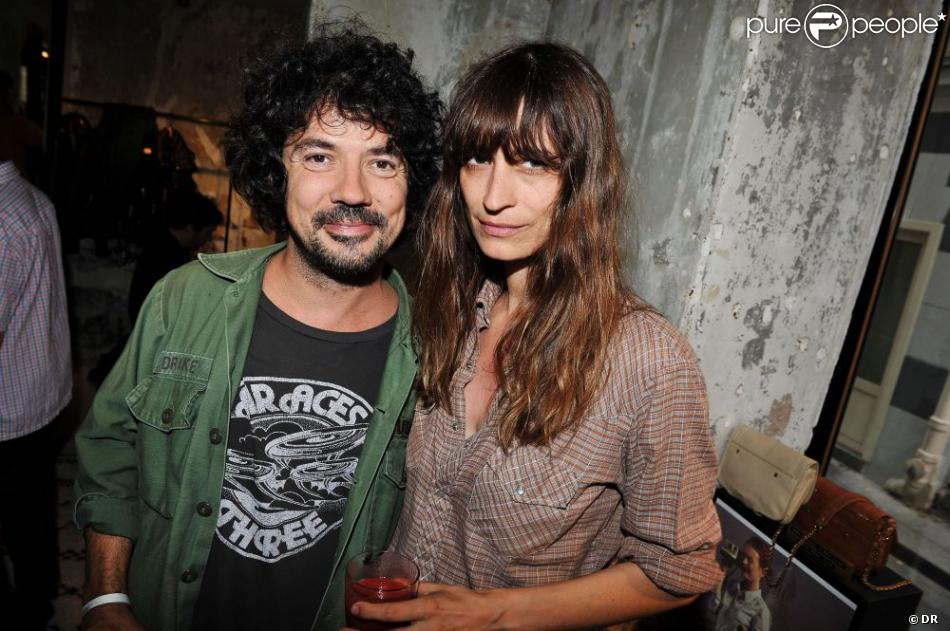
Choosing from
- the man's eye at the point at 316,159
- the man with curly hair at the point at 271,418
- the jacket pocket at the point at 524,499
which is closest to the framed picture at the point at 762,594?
the jacket pocket at the point at 524,499

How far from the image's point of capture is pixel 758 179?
5.86 ft

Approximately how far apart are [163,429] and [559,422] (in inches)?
44.4

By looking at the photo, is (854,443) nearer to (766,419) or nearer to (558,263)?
(766,419)

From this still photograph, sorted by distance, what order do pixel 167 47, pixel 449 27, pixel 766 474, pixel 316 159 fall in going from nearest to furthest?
1. pixel 316 159
2. pixel 766 474
3. pixel 449 27
4. pixel 167 47

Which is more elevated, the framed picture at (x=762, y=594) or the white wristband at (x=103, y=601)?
the framed picture at (x=762, y=594)

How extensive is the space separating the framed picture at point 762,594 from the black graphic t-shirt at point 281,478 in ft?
4.27

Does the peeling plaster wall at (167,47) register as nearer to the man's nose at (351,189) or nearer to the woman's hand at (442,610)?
the man's nose at (351,189)

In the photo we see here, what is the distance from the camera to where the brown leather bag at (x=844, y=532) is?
1.61 metres

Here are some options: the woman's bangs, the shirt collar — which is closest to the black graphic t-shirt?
the woman's bangs

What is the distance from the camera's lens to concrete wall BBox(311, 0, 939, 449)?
174 cm

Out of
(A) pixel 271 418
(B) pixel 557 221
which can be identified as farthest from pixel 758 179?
(A) pixel 271 418

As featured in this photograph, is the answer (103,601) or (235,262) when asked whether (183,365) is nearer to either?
(235,262)

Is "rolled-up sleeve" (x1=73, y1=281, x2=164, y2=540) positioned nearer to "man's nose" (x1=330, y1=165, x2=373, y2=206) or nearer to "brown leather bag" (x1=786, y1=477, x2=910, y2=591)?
"man's nose" (x1=330, y1=165, x2=373, y2=206)

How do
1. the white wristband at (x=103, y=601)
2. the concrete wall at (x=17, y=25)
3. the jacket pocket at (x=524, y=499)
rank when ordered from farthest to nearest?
the concrete wall at (x=17, y=25) < the white wristband at (x=103, y=601) < the jacket pocket at (x=524, y=499)
